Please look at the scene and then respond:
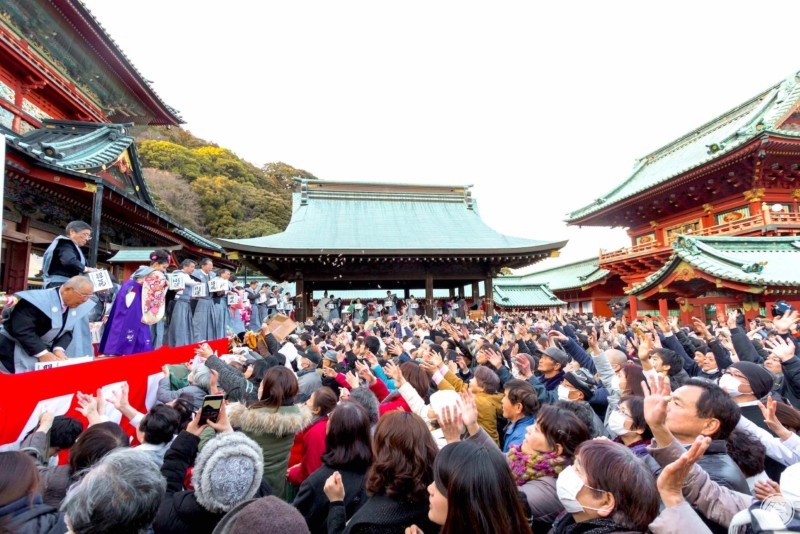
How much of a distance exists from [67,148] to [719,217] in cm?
1984

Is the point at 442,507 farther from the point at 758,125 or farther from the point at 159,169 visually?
the point at 159,169

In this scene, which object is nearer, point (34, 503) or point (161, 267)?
point (34, 503)

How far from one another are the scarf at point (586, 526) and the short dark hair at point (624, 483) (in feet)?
0.06

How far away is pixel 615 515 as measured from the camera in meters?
1.35

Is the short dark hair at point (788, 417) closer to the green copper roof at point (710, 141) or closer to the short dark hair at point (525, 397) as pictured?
the short dark hair at point (525, 397)

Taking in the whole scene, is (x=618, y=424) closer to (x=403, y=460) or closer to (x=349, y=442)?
(x=403, y=460)

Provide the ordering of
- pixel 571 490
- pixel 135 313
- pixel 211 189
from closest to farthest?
1. pixel 571 490
2. pixel 135 313
3. pixel 211 189

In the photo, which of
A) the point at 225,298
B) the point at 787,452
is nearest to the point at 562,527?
the point at 787,452

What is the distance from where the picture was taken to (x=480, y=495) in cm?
125

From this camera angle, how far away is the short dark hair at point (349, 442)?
1933 millimetres

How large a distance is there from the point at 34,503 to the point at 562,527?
1.98 metres

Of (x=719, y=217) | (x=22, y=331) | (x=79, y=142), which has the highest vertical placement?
(x=79, y=142)

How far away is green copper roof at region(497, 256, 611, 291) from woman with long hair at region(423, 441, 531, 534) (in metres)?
21.4

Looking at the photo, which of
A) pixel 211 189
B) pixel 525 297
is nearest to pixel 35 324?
pixel 525 297
